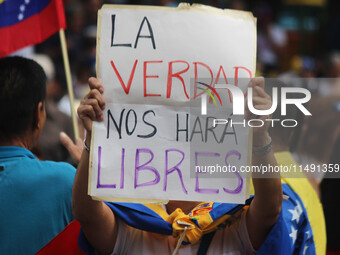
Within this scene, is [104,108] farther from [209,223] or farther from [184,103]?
[209,223]

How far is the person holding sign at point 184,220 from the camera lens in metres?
2.09

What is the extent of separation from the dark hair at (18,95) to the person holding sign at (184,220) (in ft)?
1.86

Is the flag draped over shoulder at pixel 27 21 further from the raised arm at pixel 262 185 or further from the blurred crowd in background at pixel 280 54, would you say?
the raised arm at pixel 262 185

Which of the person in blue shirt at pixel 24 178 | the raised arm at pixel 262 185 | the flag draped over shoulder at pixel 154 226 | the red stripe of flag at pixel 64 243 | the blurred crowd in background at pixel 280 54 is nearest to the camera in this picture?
the raised arm at pixel 262 185

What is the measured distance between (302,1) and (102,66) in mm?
8925

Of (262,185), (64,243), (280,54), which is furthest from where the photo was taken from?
(280,54)

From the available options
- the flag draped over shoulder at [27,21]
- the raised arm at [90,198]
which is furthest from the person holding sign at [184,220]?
the flag draped over shoulder at [27,21]

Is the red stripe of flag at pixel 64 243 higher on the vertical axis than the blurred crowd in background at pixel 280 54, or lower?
higher

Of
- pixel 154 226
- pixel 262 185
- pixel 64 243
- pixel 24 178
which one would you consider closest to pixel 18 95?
pixel 24 178

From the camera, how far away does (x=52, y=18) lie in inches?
133

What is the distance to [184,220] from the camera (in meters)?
2.22

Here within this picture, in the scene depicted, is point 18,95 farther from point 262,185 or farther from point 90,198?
point 262,185

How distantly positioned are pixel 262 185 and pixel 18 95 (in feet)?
3.77

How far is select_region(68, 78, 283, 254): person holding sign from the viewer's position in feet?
6.87
